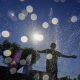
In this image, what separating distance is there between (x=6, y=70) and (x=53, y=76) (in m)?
7.18

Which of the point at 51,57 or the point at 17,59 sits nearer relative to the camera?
the point at 51,57

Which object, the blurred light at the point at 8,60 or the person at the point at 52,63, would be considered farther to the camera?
the blurred light at the point at 8,60

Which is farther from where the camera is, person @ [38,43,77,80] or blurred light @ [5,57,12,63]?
blurred light @ [5,57,12,63]

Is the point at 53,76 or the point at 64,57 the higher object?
the point at 64,57

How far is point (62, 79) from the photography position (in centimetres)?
7319

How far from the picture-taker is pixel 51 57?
23625 mm

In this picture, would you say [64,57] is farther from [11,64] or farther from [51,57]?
[11,64]

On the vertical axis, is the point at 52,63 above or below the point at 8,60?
below

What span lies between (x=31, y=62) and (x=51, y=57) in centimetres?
3401

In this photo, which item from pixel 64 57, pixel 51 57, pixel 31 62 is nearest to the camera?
pixel 51 57

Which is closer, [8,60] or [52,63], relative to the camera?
[52,63]

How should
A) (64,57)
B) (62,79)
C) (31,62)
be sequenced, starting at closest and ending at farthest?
(64,57) < (31,62) < (62,79)

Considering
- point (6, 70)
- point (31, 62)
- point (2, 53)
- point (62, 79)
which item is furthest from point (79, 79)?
point (6, 70)

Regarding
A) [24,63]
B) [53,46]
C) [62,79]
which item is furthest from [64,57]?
[62,79]
